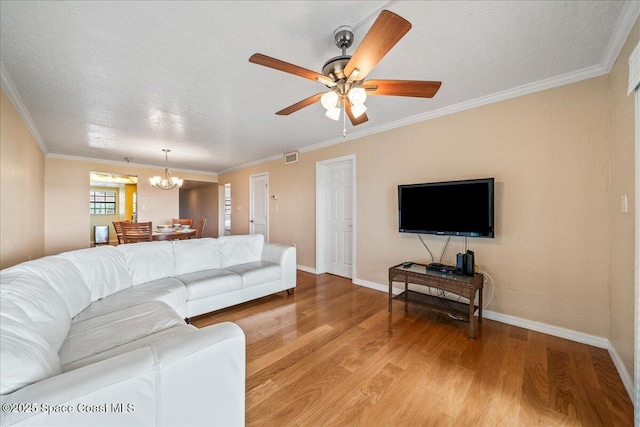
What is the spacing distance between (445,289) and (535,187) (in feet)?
4.39

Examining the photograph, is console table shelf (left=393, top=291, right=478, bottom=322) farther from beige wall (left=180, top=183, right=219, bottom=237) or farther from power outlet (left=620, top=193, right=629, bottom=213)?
beige wall (left=180, top=183, right=219, bottom=237)

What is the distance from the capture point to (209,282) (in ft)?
8.68

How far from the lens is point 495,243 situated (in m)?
2.62

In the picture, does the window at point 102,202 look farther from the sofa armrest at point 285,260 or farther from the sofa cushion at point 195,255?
the sofa armrest at point 285,260

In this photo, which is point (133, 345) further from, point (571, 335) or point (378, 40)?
point (571, 335)

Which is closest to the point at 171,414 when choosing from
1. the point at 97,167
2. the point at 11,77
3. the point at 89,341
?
the point at 89,341

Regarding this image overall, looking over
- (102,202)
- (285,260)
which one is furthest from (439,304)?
(102,202)

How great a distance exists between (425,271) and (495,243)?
2.61ft

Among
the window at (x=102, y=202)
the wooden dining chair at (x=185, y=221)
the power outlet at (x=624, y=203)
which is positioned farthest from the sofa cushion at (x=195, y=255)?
the window at (x=102, y=202)

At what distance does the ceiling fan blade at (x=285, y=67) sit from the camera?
1390 mm

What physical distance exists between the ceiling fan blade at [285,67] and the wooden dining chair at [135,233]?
418 cm

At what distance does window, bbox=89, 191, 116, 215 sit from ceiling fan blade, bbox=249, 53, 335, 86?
1135cm

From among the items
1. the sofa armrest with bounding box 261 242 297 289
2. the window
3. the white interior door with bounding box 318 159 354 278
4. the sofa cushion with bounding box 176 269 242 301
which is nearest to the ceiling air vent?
the white interior door with bounding box 318 159 354 278

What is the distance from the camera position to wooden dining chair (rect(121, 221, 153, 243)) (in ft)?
14.1
